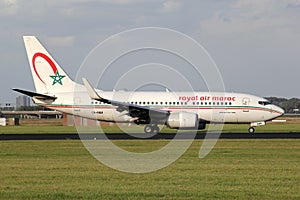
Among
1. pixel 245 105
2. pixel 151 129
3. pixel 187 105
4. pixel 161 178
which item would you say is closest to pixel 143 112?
pixel 151 129

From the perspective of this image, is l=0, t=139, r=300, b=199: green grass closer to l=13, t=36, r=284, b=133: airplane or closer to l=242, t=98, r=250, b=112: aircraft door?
l=13, t=36, r=284, b=133: airplane

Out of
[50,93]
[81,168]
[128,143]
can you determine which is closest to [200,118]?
[50,93]

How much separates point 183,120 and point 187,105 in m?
4.62

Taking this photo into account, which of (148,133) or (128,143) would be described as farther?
(148,133)

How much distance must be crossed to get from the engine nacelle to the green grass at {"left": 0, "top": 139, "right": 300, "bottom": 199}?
1893 cm

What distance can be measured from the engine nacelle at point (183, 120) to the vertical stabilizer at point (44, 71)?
1046 cm

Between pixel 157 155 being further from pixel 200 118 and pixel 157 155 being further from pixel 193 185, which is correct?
pixel 200 118

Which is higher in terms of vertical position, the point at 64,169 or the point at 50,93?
the point at 50,93

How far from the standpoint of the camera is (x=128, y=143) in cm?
3872

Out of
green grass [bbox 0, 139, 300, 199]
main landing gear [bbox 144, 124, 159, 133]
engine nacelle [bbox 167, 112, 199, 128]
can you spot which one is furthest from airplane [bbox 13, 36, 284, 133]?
green grass [bbox 0, 139, 300, 199]

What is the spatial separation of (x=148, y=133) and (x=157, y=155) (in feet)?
72.1

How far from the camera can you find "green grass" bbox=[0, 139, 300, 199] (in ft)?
55.2

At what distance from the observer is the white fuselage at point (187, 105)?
54.8 metres

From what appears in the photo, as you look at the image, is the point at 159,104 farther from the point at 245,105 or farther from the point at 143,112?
the point at 245,105
